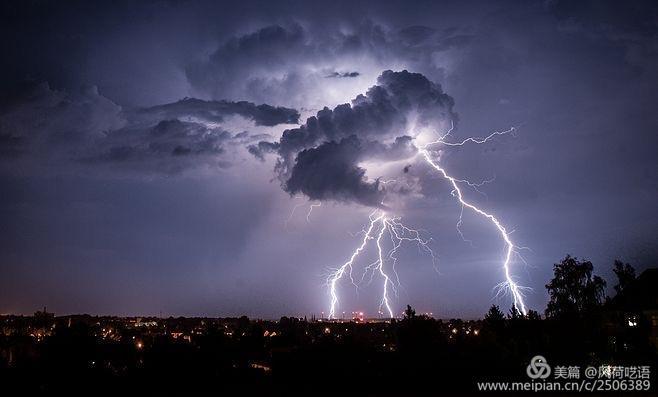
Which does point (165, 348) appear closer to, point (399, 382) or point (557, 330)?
point (399, 382)

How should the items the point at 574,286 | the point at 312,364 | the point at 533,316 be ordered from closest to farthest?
the point at 312,364, the point at 533,316, the point at 574,286

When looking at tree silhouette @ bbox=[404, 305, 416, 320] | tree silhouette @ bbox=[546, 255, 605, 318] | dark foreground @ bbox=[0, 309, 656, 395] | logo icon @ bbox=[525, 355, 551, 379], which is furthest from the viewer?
tree silhouette @ bbox=[546, 255, 605, 318]

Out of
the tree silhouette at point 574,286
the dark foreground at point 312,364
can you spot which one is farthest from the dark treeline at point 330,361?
the tree silhouette at point 574,286

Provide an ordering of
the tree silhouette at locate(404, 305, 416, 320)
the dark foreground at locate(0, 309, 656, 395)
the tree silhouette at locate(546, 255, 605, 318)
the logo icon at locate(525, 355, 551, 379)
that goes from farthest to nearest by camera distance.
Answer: the tree silhouette at locate(546, 255, 605, 318) → the tree silhouette at locate(404, 305, 416, 320) → the logo icon at locate(525, 355, 551, 379) → the dark foreground at locate(0, 309, 656, 395)

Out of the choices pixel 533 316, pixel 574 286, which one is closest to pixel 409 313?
pixel 533 316

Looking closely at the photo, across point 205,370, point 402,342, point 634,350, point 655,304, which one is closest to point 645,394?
point 634,350

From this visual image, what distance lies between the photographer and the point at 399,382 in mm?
14414

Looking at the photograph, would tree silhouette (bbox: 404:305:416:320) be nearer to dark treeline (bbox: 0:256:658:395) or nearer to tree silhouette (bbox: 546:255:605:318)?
dark treeline (bbox: 0:256:658:395)

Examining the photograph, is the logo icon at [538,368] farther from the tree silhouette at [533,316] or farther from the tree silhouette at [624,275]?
the tree silhouette at [624,275]

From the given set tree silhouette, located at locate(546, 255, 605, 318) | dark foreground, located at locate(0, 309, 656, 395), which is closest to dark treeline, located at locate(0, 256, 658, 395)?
dark foreground, located at locate(0, 309, 656, 395)

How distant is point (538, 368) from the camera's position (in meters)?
15.3

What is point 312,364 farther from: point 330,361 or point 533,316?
point 533,316

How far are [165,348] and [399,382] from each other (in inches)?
306

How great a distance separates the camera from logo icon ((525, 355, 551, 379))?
14.9 m
